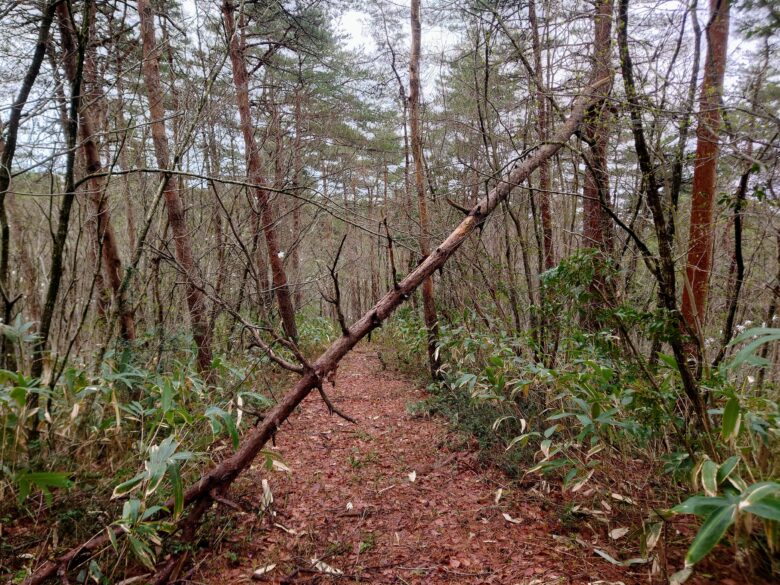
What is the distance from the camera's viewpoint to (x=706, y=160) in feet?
8.65

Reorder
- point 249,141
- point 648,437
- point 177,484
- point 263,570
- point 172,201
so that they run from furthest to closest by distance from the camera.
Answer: point 249,141, point 172,201, point 263,570, point 648,437, point 177,484

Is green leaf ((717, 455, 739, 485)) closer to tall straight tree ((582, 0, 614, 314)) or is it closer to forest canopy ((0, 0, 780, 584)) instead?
forest canopy ((0, 0, 780, 584))

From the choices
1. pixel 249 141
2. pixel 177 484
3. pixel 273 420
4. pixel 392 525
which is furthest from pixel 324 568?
pixel 249 141

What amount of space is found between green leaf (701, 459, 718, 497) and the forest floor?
48cm

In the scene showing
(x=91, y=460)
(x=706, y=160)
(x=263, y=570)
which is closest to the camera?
(x=263, y=570)

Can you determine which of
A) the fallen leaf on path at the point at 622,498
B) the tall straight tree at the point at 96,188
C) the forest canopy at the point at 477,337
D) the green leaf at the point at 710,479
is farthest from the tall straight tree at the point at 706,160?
the tall straight tree at the point at 96,188

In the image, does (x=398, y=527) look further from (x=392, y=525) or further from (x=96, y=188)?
(x=96, y=188)

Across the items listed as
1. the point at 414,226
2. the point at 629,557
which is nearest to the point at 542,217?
the point at 414,226

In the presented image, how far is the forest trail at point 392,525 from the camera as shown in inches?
79.1

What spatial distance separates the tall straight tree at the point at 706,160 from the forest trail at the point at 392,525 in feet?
4.91

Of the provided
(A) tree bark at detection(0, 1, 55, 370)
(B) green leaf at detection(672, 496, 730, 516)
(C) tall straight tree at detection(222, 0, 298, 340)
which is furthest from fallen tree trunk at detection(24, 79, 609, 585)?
(C) tall straight tree at detection(222, 0, 298, 340)

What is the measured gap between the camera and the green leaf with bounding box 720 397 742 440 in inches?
54.7

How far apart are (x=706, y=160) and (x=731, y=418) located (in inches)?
82.5

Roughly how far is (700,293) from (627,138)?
1.43m
